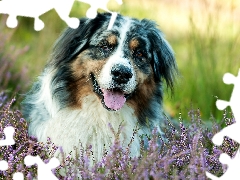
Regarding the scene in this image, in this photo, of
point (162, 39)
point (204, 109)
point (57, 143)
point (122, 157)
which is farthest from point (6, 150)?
point (204, 109)

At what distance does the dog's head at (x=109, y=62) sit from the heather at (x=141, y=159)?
1.53ft

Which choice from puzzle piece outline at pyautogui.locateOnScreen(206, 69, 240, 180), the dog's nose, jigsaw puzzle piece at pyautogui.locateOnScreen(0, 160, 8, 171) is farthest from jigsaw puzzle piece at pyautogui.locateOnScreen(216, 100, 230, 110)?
jigsaw puzzle piece at pyautogui.locateOnScreen(0, 160, 8, 171)

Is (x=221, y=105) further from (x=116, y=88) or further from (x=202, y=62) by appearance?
(x=202, y=62)

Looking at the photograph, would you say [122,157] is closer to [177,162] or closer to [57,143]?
[177,162]

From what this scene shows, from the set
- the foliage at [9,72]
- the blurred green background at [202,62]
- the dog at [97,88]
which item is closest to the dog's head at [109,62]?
the dog at [97,88]

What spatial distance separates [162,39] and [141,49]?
0.46 metres

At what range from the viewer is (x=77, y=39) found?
470cm

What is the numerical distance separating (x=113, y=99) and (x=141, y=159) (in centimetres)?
85

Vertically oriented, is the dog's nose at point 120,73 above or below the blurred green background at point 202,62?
above

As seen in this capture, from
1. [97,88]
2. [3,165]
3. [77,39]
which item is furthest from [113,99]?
[3,165]

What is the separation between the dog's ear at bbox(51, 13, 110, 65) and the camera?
183 inches

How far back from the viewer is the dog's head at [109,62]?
430 centimetres

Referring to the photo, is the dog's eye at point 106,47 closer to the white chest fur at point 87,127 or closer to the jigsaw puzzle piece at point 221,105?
the white chest fur at point 87,127

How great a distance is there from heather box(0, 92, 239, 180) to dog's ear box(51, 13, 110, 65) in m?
0.66
